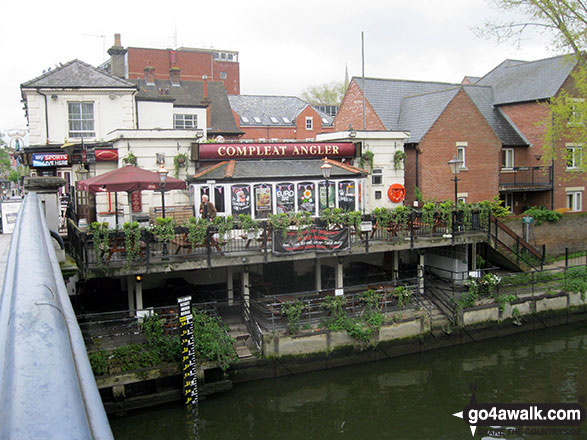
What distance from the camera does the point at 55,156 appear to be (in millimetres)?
24688

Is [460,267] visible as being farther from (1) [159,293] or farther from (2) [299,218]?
(1) [159,293]

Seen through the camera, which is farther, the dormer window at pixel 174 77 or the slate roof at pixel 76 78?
the dormer window at pixel 174 77

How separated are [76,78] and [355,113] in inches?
633

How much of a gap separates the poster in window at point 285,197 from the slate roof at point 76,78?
10995mm

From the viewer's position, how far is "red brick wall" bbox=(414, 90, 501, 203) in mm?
28156

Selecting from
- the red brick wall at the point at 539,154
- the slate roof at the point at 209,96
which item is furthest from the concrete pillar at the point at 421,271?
the slate roof at the point at 209,96

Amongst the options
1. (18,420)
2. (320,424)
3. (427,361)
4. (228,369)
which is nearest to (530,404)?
(427,361)

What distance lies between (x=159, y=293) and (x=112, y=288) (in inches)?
70.6

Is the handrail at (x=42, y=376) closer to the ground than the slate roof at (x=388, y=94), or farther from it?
closer to the ground

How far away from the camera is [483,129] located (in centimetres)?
2909

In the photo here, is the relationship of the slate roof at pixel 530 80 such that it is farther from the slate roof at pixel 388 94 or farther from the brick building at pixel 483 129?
the slate roof at pixel 388 94

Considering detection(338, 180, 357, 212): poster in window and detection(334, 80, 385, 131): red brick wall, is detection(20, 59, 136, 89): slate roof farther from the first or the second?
detection(334, 80, 385, 131): red brick wall

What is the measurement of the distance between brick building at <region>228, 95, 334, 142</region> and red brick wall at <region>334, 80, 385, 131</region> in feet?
58.6

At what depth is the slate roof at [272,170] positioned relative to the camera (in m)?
21.6
